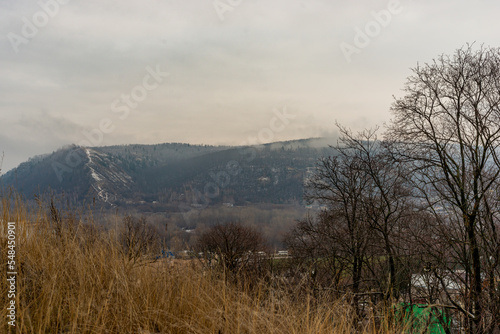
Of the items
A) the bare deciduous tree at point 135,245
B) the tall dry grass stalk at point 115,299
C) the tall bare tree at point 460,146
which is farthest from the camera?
the tall bare tree at point 460,146

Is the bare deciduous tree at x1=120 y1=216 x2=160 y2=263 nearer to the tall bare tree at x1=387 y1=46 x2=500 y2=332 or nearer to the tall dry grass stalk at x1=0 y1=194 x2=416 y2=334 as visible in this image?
the tall dry grass stalk at x1=0 y1=194 x2=416 y2=334

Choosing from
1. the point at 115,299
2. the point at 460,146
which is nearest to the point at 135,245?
the point at 115,299

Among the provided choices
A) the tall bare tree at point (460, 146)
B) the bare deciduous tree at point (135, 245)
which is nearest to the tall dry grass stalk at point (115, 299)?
the bare deciduous tree at point (135, 245)

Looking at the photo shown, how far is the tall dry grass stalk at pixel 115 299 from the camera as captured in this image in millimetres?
2986

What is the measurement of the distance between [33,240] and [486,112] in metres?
12.5

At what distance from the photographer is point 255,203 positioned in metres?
175

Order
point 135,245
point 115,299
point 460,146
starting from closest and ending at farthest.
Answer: point 115,299 < point 135,245 < point 460,146

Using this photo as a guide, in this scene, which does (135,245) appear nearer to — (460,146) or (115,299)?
(115,299)

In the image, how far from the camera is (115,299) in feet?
11.0

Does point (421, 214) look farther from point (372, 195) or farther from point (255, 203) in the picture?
point (255, 203)

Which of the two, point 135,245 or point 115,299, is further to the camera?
point 135,245

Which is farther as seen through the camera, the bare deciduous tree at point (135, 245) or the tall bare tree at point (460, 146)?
the tall bare tree at point (460, 146)

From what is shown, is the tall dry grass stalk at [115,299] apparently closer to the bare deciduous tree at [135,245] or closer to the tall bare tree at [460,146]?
the bare deciduous tree at [135,245]

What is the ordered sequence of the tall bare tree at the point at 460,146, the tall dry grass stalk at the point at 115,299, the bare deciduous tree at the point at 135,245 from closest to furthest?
1. the tall dry grass stalk at the point at 115,299
2. the bare deciduous tree at the point at 135,245
3. the tall bare tree at the point at 460,146
